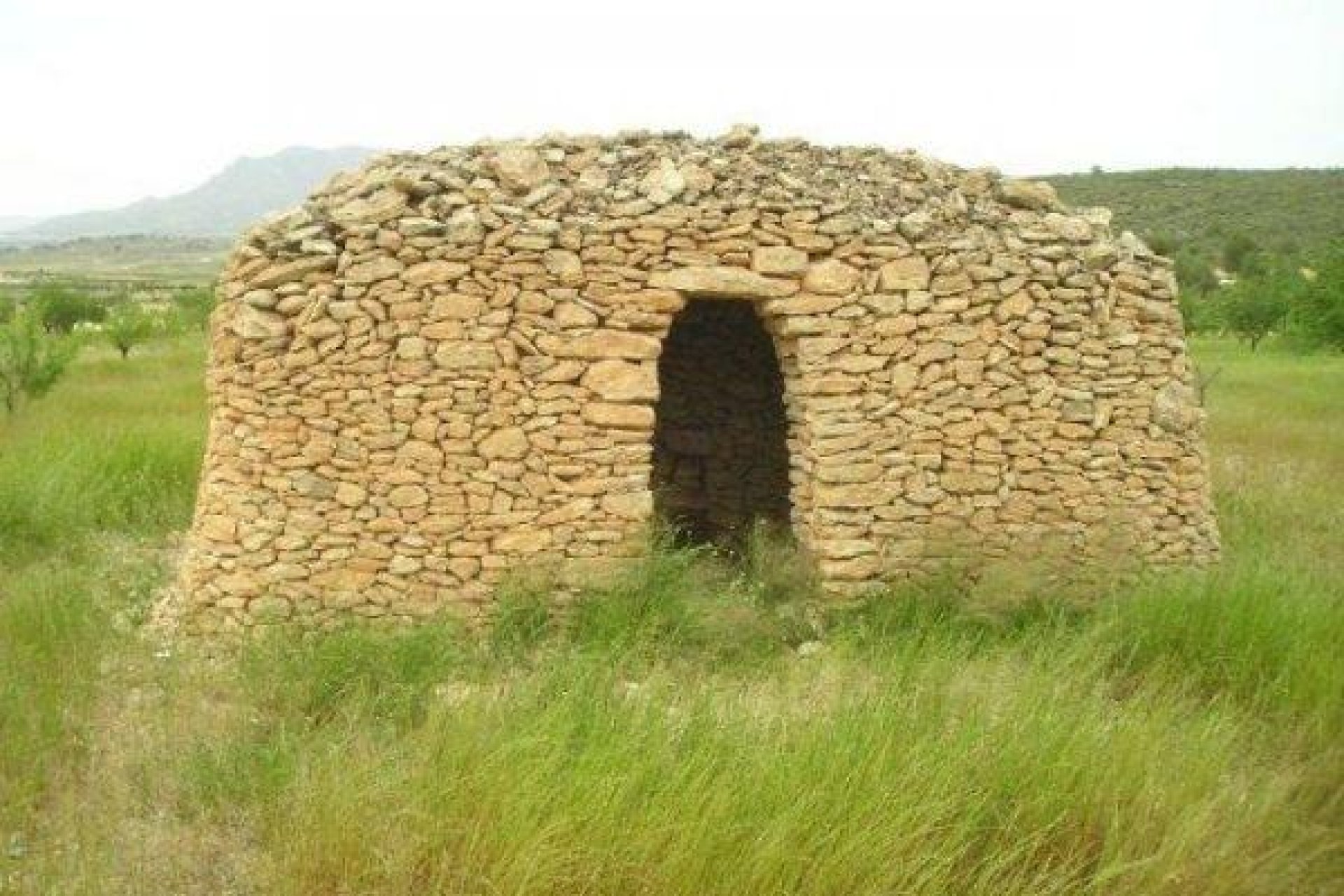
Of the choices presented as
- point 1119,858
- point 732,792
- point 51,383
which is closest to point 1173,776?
point 1119,858

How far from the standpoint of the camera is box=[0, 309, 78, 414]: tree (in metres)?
14.7

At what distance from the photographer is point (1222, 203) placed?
150 ft

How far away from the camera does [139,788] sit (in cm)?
422

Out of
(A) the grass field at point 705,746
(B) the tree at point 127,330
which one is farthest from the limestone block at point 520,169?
(B) the tree at point 127,330

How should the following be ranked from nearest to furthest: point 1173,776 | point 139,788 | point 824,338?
point 1173,776, point 139,788, point 824,338

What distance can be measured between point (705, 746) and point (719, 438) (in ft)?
18.6

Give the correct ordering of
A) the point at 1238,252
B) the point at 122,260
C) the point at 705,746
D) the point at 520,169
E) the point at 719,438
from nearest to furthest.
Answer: the point at 705,746 < the point at 520,169 < the point at 719,438 < the point at 1238,252 < the point at 122,260

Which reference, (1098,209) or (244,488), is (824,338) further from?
(244,488)

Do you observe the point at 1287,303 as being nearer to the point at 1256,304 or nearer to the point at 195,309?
the point at 1256,304

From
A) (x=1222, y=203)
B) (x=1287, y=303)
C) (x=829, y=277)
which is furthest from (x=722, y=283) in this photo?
(x=1222, y=203)

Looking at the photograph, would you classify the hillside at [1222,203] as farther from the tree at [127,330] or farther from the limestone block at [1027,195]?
the limestone block at [1027,195]

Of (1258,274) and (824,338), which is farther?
(1258,274)

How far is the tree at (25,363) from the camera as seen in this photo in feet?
48.1

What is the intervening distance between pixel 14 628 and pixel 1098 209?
6.69 m
